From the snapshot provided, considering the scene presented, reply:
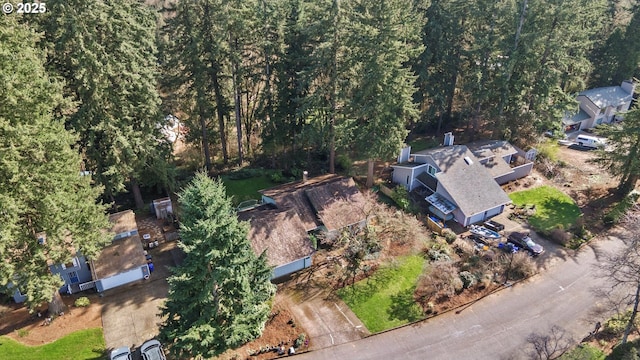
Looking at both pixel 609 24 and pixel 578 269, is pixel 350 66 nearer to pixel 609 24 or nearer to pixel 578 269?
pixel 578 269

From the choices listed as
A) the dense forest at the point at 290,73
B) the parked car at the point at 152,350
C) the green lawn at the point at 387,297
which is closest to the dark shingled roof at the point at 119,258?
the dense forest at the point at 290,73

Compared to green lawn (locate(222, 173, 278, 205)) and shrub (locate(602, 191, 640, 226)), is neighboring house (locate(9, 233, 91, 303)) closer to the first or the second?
green lawn (locate(222, 173, 278, 205))

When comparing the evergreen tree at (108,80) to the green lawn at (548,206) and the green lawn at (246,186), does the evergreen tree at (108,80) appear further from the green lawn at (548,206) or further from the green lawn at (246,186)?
the green lawn at (548,206)

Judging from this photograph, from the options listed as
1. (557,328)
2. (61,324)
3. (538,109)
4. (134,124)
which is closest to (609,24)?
(538,109)

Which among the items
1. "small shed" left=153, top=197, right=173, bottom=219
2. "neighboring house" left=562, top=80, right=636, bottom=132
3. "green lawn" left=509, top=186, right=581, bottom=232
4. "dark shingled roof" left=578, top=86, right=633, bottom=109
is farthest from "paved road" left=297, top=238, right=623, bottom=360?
"dark shingled roof" left=578, top=86, right=633, bottom=109

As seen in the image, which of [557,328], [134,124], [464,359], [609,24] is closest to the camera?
[464,359]

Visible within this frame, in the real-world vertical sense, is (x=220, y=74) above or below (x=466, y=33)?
below

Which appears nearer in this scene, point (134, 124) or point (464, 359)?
point (464, 359)
